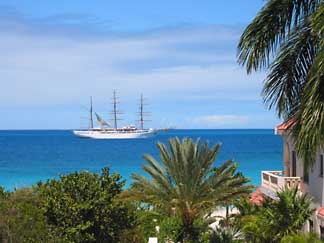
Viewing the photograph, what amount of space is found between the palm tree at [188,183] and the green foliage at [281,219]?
2727 mm

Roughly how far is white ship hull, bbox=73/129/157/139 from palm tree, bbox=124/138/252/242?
15342 centimetres

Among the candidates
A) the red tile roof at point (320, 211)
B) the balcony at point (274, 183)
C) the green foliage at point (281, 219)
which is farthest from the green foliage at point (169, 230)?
the red tile roof at point (320, 211)

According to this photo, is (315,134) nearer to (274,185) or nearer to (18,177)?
(274,185)

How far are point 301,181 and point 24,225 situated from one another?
9486mm

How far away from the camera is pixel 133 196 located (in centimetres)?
1984

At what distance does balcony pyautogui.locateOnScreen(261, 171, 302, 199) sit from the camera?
70.1ft

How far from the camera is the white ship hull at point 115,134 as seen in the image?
175 meters

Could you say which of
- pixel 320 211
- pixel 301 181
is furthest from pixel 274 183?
pixel 320 211

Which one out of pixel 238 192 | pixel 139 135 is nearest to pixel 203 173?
pixel 238 192

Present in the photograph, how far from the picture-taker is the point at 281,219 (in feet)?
56.4

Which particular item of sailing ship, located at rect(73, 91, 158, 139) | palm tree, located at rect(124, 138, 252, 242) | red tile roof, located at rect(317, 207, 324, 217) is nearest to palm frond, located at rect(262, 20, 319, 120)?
red tile roof, located at rect(317, 207, 324, 217)

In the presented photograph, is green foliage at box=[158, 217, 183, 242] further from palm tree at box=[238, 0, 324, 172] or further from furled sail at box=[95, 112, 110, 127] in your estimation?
furled sail at box=[95, 112, 110, 127]

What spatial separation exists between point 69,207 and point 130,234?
248 cm

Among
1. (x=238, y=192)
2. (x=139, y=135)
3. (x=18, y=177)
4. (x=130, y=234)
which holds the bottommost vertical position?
(x=130, y=234)
